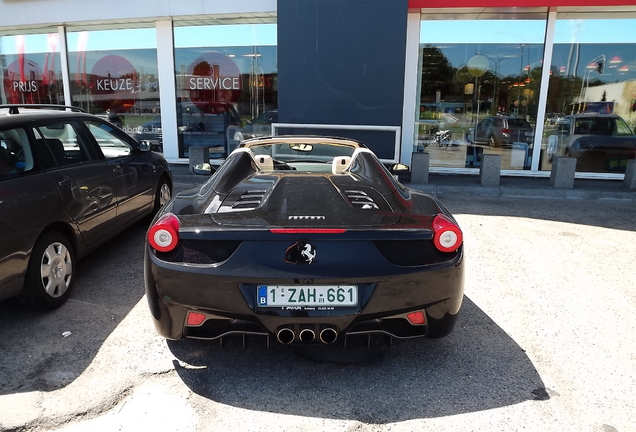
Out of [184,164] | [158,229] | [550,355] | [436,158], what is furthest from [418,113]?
[158,229]

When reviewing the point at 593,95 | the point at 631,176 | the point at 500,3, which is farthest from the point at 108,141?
the point at 593,95

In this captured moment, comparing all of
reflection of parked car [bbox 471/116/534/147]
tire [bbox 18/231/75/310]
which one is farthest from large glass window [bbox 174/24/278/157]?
tire [bbox 18/231/75/310]

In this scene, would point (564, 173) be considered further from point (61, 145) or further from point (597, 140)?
point (61, 145)

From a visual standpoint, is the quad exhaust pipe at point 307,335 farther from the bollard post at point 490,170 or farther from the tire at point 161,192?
the bollard post at point 490,170

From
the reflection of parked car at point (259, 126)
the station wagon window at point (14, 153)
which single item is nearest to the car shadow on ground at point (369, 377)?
the station wagon window at point (14, 153)

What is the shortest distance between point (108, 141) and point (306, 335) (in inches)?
157

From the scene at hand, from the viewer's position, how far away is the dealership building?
9227 mm

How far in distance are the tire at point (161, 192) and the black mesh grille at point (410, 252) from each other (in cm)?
391

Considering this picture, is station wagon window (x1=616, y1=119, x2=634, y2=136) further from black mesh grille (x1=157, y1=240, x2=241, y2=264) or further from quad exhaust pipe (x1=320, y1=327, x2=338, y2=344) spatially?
black mesh grille (x1=157, y1=240, x2=241, y2=264)

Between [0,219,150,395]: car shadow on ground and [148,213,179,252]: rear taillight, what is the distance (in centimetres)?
101

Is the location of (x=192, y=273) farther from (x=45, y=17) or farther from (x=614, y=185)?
(x=45, y=17)

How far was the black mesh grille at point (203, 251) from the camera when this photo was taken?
8.75 ft

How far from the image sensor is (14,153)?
360cm

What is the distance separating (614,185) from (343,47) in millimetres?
5951
